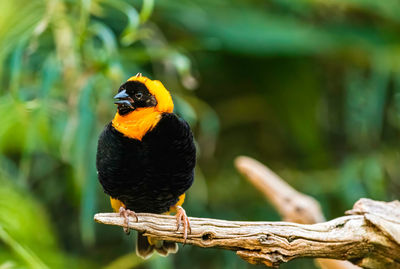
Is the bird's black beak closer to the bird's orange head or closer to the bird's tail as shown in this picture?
the bird's orange head

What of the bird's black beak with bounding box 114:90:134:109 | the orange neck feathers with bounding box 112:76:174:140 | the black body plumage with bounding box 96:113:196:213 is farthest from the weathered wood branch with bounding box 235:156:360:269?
the bird's black beak with bounding box 114:90:134:109

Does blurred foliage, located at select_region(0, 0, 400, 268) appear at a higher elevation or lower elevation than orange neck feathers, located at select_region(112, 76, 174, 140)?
lower

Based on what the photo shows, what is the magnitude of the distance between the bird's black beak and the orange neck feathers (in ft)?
0.13

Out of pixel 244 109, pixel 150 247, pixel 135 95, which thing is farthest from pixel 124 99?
pixel 244 109

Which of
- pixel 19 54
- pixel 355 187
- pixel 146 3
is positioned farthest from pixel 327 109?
pixel 19 54

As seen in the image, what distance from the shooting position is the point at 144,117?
184cm

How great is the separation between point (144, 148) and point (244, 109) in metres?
2.53

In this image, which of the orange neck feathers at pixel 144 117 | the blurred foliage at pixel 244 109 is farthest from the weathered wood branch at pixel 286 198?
the orange neck feathers at pixel 144 117

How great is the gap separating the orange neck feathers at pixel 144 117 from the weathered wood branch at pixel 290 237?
298mm

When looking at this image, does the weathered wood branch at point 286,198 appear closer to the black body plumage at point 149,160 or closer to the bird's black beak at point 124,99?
the black body plumage at point 149,160

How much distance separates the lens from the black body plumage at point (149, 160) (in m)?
1.81

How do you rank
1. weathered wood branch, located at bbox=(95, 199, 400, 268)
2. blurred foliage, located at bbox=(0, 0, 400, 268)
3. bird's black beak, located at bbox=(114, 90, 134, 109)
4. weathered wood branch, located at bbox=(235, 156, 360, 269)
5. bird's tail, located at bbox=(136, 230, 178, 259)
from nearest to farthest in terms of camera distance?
1. weathered wood branch, located at bbox=(95, 199, 400, 268)
2. bird's black beak, located at bbox=(114, 90, 134, 109)
3. bird's tail, located at bbox=(136, 230, 178, 259)
4. weathered wood branch, located at bbox=(235, 156, 360, 269)
5. blurred foliage, located at bbox=(0, 0, 400, 268)

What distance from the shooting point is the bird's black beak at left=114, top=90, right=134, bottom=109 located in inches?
70.5

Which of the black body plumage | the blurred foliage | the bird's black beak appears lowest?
the blurred foliage
